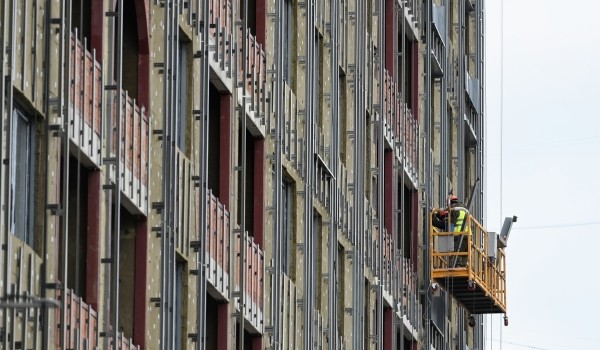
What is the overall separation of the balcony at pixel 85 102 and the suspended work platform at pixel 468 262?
34.6 m

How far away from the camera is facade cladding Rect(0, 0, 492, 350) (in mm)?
40594

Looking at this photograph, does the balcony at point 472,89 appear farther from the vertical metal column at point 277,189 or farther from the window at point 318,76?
the vertical metal column at point 277,189

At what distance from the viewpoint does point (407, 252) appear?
77.4 metres

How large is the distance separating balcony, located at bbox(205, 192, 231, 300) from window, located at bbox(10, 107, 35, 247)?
11.2 meters

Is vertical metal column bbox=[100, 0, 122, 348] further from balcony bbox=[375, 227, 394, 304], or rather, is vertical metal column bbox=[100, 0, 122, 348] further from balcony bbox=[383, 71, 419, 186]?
balcony bbox=[383, 71, 419, 186]

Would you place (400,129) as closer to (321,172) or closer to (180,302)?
(321,172)

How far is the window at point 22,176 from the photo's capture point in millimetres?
39562

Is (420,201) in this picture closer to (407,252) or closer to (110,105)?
(407,252)

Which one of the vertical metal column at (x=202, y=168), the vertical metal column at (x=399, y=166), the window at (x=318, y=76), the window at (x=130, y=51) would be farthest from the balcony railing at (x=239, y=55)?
the vertical metal column at (x=399, y=166)

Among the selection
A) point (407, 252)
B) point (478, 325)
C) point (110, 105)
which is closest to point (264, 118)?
point (110, 105)

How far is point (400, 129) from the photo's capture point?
247 feet

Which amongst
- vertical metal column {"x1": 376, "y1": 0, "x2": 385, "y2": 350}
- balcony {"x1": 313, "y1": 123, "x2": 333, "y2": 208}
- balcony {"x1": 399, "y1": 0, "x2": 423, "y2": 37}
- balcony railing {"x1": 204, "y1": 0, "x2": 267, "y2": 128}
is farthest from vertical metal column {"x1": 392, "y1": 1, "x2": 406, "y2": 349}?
balcony railing {"x1": 204, "y1": 0, "x2": 267, "y2": 128}

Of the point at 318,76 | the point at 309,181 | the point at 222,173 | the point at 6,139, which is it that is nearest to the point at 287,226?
the point at 309,181

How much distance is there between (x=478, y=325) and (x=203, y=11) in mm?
42691
